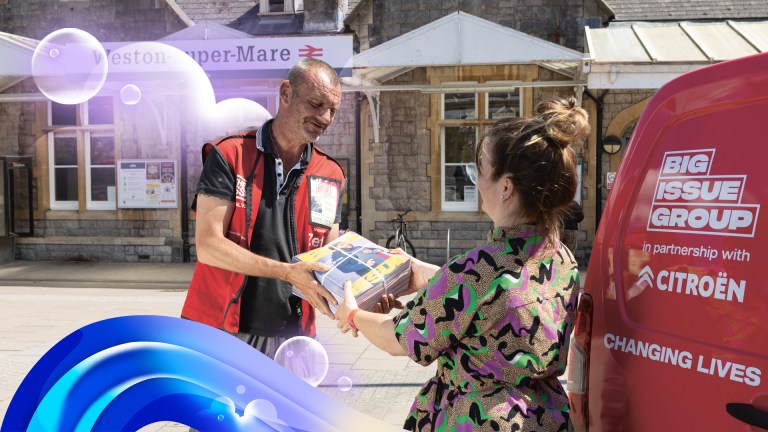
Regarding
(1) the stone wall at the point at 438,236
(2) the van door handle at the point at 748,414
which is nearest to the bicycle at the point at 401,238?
(1) the stone wall at the point at 438,236

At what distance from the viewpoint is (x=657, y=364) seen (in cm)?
176

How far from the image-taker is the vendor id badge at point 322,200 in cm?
289

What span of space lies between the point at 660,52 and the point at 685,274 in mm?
8680

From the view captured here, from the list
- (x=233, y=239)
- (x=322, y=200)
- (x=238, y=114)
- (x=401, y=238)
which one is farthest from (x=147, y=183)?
(x=233, y=239)

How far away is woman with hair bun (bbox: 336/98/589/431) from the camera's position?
1.76 metres

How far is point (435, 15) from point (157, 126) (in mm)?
5591

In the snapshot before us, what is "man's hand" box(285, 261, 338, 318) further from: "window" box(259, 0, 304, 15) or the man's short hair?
"window" box(259, 0, 304, 15)

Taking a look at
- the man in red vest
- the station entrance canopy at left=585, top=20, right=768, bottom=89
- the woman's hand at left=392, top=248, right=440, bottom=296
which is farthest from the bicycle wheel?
the woman's hand at left=392, top=248, right=440, bottom=296

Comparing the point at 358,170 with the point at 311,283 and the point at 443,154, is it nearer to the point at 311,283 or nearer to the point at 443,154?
the point at 443,154

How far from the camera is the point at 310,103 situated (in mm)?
2701

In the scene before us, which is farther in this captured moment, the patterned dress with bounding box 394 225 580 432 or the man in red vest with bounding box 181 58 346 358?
the man in red vest with bounding box 181 58 346 358

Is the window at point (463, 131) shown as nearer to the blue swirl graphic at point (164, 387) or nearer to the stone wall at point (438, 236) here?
the stone wall at point (438, 236)

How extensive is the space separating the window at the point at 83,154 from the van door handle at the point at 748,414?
14322 mm

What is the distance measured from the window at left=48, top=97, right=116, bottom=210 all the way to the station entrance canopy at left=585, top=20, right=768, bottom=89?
9336mm
